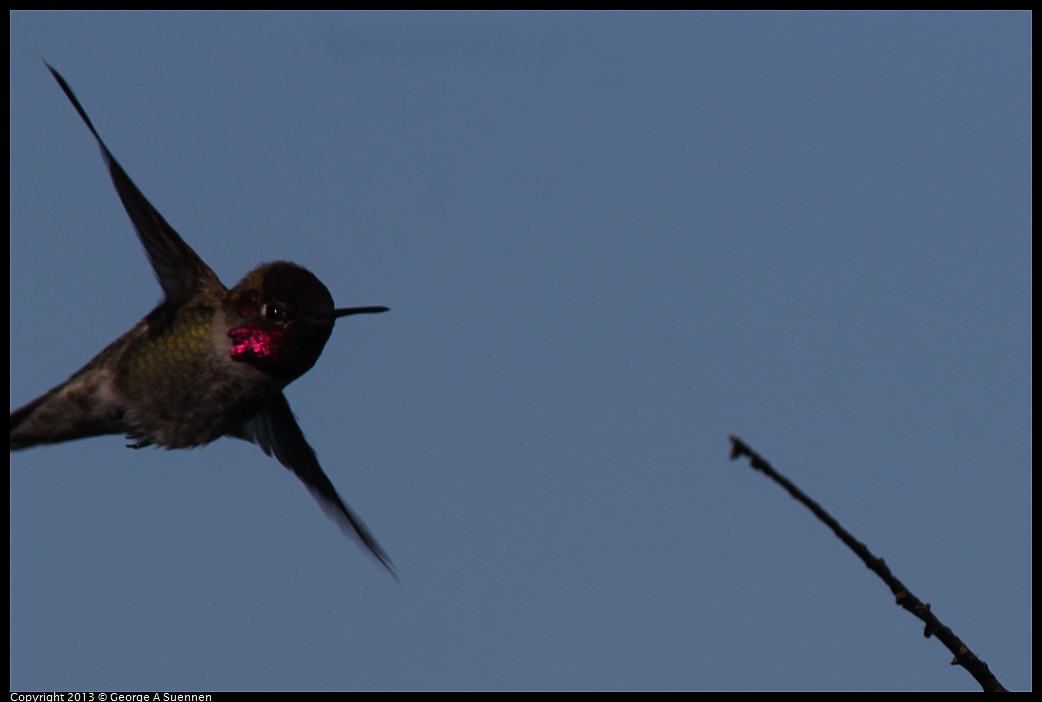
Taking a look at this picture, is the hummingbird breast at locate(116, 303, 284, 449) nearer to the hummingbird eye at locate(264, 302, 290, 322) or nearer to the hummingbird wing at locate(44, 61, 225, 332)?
the hummingbird wing at locate(44, 61, 225, 332)

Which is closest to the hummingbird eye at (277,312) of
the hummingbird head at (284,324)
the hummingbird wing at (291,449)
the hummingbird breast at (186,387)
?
the hummingbird head at (284,324)

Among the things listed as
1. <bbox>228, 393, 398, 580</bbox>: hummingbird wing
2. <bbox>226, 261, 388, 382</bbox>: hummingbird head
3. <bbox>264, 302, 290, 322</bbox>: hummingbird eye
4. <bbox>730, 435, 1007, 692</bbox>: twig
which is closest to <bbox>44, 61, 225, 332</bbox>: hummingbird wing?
<bbox>226, 261, 388, 382</bbox>: hummingbird head

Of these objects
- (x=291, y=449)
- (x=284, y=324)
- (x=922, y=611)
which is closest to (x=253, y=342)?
(x=284, y=324)

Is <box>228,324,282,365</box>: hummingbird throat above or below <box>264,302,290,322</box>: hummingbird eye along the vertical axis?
below

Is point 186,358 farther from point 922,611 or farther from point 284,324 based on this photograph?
point 922,611

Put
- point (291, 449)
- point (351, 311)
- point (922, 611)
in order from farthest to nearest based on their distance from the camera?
point (291, 449) < point (351, 311) < point (922, 611)

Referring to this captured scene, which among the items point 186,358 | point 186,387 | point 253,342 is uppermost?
point 253,342

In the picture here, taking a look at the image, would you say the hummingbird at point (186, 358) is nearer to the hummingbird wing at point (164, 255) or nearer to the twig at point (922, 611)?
the hummingbird wing at point (164, 255)
